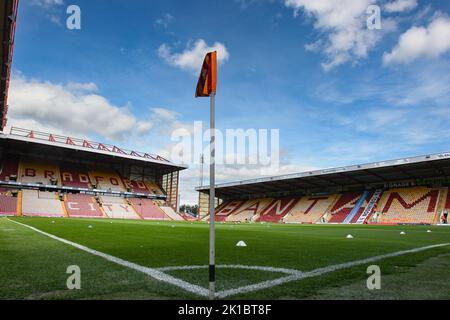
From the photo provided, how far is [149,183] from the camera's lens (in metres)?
69.3

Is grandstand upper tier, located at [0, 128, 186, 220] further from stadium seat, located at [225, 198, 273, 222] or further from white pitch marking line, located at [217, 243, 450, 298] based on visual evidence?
white pitch marking line, located at [217, 243, 450, 298]

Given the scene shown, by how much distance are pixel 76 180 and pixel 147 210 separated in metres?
12.8

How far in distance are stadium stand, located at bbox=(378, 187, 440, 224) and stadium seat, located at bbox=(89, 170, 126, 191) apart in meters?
43.3

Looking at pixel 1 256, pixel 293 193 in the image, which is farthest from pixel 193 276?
pixel 293 193

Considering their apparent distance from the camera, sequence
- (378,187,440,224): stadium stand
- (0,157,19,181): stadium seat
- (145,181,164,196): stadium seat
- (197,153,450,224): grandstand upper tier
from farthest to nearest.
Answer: (145,181,164,196): stadium seat → (0,157,19,181): stadium seat → (197,153,450,224): grandstand upper tier → (378,187,440,224): stadium stand

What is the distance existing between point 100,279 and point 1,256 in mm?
3324

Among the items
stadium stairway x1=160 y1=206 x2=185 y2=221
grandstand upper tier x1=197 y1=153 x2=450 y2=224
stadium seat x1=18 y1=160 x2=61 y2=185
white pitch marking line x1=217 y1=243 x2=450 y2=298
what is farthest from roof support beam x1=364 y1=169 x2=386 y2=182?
stadium seat x1=18 y1=160 x2=61 y2=185

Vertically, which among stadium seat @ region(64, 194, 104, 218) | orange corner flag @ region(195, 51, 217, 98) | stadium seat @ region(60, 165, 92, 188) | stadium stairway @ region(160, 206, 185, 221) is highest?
stadium seat @ region(60, 165, 92, 188)

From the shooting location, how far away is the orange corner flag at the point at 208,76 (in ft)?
12.5

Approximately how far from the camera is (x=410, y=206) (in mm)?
42500

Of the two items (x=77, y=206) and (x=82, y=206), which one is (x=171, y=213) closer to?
(x=82, y=206)

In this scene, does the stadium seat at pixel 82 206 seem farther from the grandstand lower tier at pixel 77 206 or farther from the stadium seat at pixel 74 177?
the stadium seat at pixel 74 177

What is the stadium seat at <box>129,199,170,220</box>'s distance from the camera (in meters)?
57.2
